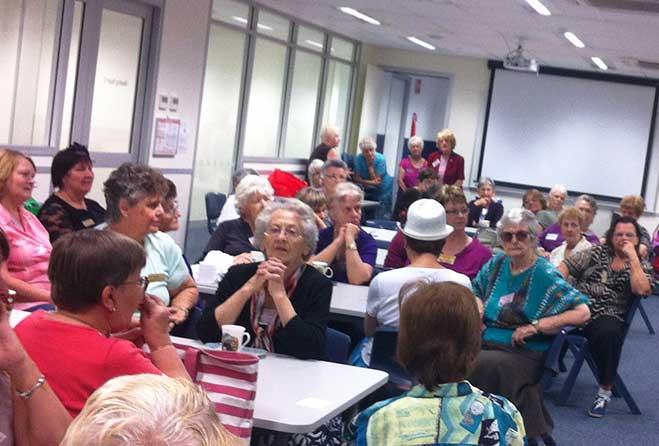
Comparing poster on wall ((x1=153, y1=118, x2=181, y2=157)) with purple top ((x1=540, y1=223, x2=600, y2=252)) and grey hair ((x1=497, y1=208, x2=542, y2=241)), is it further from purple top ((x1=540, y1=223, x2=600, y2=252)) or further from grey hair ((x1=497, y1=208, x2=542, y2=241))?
grey hair ((x1=497, y1=208, x2=542, y2=241))

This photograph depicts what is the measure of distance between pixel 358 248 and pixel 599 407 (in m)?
2.04

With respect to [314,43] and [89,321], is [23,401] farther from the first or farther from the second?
[314,43]

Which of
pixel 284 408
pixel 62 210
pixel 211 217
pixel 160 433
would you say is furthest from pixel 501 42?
pixel 160 433

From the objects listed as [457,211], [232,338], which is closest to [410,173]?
[457,211]

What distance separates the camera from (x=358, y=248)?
6102 mm

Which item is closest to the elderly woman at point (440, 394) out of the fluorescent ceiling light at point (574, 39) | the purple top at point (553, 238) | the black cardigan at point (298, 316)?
the black cardigan at point (298, 316)

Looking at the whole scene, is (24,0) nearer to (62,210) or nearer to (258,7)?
(62,210)

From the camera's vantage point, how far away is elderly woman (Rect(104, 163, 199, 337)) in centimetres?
448

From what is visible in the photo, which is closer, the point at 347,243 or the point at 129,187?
the point at 129,187

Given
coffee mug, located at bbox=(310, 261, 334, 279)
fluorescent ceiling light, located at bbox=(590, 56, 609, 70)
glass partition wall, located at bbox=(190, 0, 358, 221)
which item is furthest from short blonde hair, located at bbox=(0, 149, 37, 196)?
fluorescent ceiling light, located at bbox=(590, 56, 609, 70)

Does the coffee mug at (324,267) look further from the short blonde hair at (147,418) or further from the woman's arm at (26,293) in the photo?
the short blonde hair at (147,418)

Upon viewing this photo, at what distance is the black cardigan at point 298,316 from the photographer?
389cm

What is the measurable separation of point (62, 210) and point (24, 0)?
10.4ft

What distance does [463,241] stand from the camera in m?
6.13
